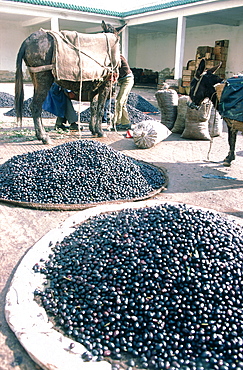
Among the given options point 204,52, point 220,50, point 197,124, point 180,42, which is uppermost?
point 180,42

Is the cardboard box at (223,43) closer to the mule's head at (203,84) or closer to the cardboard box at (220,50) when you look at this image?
the cardboard box at (220,50)

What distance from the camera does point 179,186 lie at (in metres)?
4.02

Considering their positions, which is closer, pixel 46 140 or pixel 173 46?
pixel 46 140

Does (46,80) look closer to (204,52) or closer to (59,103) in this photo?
(59,103)

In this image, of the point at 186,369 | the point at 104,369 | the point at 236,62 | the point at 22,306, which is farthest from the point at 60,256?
the point at 236,62

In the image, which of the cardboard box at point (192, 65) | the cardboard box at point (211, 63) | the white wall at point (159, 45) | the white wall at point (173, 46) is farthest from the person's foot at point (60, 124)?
the white wall at point (173, 46)

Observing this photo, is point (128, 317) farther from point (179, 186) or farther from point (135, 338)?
point (179, 186)

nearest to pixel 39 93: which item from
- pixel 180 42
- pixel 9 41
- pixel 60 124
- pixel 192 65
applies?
pixel 60 124

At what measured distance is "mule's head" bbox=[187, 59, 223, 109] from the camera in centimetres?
468

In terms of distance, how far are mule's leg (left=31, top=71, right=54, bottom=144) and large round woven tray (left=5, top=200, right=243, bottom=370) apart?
340 cm

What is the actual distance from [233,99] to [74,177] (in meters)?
2.24

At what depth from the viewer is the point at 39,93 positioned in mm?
5266

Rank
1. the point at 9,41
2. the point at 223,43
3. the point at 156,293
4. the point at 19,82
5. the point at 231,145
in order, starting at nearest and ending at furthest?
1. the point at 156,293
2. the point at 231,145
3. the point at 19,82
4. the point at 223,43
5. the point at 9,41

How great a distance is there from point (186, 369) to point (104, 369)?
0.39 meters
